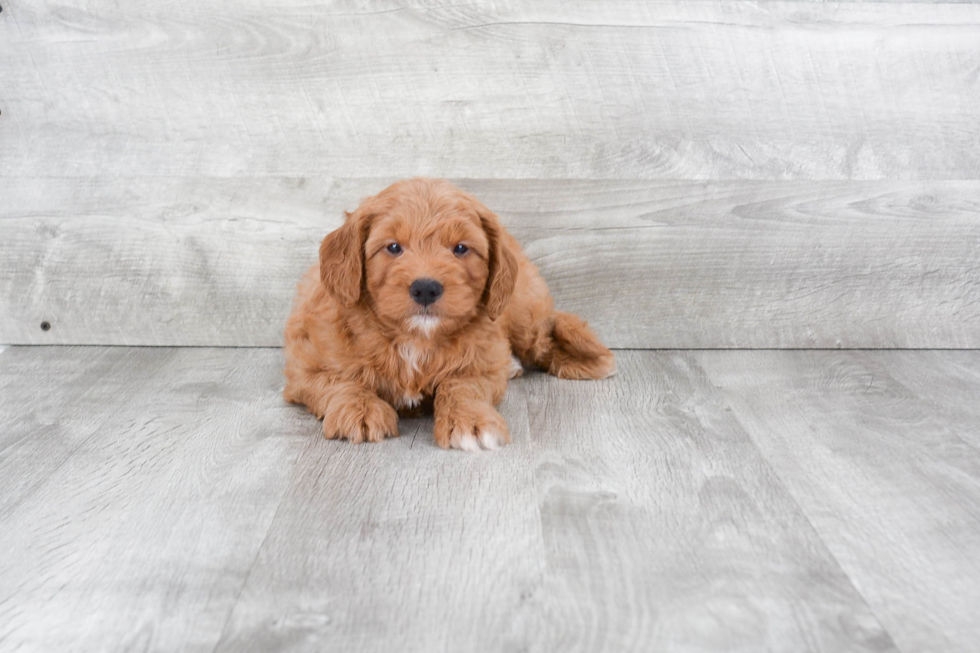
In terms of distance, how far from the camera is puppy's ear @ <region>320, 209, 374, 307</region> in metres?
2.24

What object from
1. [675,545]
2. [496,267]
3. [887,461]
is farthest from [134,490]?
[887,461]

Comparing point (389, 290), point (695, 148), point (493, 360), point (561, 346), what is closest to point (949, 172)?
point (695, 148)

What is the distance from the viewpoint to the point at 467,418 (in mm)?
2223

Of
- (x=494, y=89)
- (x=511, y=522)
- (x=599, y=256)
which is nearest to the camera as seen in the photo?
(x=511, y=522)

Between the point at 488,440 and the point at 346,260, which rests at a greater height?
the point at 346,260

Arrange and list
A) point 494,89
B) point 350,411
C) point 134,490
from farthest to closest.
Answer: point 494,89 → point 350,411 → point 134,490

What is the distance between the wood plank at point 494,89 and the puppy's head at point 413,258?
764mm

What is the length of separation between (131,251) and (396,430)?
1.46m

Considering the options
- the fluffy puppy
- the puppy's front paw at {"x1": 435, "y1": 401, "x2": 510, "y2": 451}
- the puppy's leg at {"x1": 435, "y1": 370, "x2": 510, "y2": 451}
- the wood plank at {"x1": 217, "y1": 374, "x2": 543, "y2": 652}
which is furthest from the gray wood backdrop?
the wood plank at {"x1": 217, "y1": 374, "x2": 543, "y2": 652}

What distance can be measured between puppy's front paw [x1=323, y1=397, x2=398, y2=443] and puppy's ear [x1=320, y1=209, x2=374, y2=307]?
11.3 inches

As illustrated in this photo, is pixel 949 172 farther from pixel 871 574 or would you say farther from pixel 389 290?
pixel 389 290

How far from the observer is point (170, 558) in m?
1.66

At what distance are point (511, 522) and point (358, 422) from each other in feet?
2.02

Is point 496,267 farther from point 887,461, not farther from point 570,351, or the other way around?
point 887,461
